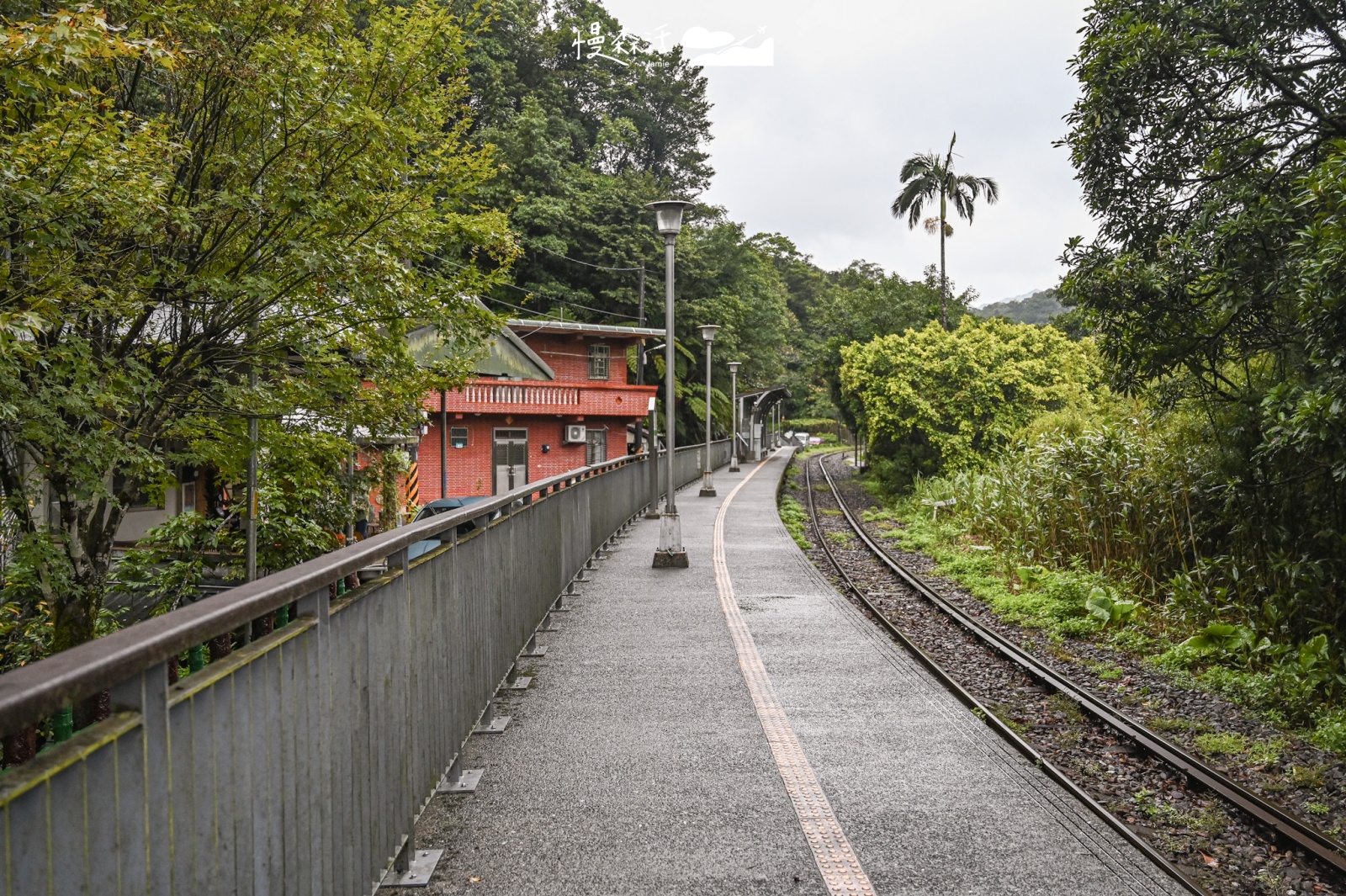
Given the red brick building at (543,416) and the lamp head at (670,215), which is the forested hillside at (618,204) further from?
the lamp head at (670,215)

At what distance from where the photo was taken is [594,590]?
11398 millimetres

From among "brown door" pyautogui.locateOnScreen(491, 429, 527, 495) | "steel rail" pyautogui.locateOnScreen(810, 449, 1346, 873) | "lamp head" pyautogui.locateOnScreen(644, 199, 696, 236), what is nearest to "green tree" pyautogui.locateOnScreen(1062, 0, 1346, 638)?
"steel rail" pyautogui.locateOnScreen(810, 449, 1346, 873)

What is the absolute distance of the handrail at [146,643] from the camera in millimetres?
1597

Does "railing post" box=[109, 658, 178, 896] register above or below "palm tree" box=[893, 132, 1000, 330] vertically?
below

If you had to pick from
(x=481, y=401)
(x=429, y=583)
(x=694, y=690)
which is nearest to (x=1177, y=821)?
(x=694, y=690)

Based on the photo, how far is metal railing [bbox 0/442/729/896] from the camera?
172 cm

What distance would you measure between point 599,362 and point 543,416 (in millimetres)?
4679

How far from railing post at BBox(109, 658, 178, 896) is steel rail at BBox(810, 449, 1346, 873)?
210 inches

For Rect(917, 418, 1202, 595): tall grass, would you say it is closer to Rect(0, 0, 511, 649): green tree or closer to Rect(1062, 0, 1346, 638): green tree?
Rect(1062, 0, 1346, 638): green tree

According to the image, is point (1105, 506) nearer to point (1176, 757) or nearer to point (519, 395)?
point (1176, 757)

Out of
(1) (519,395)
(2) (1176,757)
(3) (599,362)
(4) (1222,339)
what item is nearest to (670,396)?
(4) (1222,339)

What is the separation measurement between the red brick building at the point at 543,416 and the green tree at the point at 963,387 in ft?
31.3

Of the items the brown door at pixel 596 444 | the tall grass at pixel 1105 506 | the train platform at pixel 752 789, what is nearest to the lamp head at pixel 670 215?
the tall grass at pixel 1105 506

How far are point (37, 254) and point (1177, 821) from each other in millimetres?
7383
